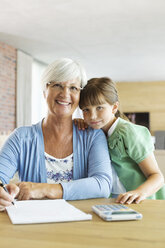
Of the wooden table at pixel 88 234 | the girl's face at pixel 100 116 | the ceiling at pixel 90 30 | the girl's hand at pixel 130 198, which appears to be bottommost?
the girl's hand at pixel 130 198

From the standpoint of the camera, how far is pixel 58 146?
5.51 feet

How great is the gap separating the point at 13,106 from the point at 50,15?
274 centimetres

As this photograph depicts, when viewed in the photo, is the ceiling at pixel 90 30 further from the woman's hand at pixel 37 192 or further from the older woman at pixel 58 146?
the woman's hand at pixel 37 192

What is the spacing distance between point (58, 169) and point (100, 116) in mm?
354

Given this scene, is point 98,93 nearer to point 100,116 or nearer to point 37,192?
point 100,116

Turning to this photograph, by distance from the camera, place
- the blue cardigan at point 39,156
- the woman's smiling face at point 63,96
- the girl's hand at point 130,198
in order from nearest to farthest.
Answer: the girl's hand at point 130,198, the blue cardigan at point 39,156, the woman's smiling face at point 63,96

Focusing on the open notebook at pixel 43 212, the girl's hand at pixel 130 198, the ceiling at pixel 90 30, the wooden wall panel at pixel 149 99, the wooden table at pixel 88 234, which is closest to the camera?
the wooden table at pixel 88 234

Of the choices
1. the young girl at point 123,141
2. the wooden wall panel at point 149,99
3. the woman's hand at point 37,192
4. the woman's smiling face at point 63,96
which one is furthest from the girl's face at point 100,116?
the wooden wall panel at point 149,99

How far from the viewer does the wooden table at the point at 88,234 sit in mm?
784

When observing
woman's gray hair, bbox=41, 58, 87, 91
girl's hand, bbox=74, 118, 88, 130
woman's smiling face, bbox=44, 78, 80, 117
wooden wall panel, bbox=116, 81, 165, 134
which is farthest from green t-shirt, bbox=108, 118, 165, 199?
wooden wall panel, bbox=116, 81, 165, 134

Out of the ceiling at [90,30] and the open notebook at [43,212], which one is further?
the ceiling at [90,30]

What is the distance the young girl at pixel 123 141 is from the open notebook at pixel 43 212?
444 mm

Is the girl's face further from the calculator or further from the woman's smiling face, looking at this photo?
the calculator

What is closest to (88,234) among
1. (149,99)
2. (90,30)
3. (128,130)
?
(128,130)
